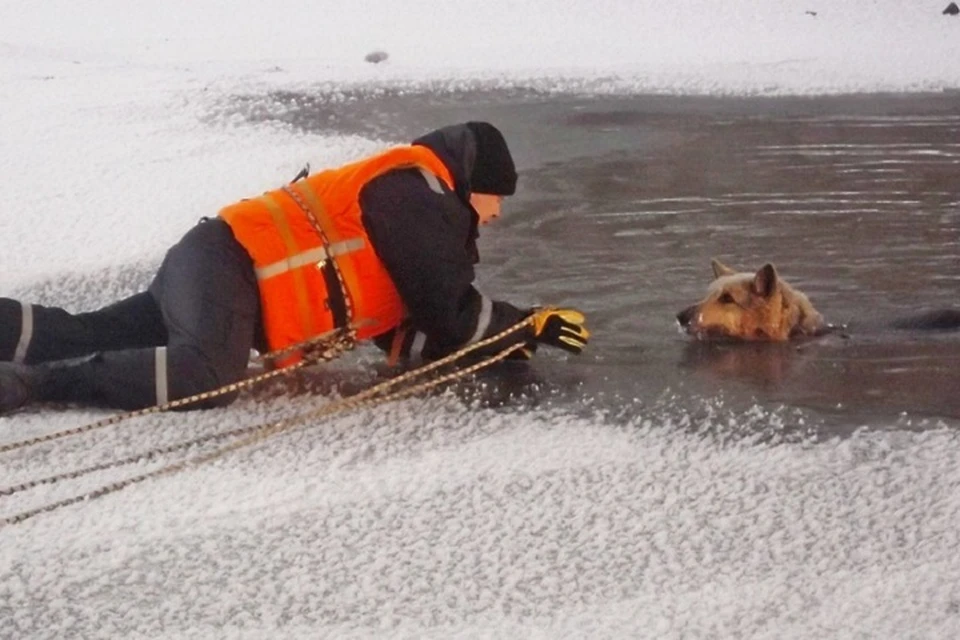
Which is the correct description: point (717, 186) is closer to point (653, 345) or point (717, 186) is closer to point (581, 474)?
point (653, 345)

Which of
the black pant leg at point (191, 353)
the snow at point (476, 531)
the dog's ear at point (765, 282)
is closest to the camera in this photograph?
the snow at point (476, 531)

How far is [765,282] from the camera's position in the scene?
191 inches

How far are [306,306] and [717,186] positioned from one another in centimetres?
380

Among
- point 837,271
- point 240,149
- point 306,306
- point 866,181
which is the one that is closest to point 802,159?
point 866,181

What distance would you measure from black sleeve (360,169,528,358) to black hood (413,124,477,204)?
0.25 feet

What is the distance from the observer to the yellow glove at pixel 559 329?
4320mm

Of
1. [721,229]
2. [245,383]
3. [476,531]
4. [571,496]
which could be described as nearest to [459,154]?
[245,383]

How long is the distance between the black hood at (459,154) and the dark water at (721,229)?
0.68m

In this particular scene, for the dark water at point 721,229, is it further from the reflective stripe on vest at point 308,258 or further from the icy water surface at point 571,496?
the reflective stripe on vest at point 308,258

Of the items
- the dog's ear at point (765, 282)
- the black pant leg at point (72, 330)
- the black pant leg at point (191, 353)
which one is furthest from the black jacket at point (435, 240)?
the dog's ear at point (765, 282)

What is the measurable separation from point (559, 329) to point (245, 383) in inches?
42.3

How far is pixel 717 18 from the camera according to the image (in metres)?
13.8

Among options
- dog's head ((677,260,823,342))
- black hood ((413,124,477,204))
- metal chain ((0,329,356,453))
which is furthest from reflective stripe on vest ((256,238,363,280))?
dog's head ((677,260,823,342))

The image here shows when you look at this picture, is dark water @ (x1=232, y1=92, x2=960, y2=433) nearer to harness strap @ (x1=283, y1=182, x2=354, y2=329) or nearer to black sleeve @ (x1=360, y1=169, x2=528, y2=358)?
black sleeve @ (x1=360, y1=169, x2=528, y2=358)
